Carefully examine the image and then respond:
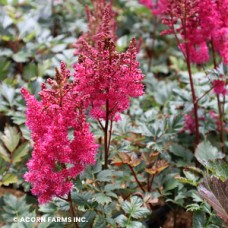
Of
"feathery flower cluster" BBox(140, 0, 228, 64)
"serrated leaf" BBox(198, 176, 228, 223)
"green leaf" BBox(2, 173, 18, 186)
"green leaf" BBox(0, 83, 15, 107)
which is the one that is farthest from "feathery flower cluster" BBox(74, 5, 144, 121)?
"green leaf" BBox(0, 83, 15, 107)

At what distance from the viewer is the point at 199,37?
2344mm

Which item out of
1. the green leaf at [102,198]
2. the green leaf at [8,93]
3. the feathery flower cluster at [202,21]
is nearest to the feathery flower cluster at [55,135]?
the green leaf at [102,198]

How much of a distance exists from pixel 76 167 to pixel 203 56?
3.81 feet

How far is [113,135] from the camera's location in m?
2.42

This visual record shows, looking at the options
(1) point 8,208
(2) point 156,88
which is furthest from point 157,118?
(1) point 8,208

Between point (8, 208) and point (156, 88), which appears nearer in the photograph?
point (8, 208)

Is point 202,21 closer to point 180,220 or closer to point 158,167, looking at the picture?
point 158,167

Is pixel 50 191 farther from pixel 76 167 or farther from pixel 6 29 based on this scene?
pixel 6 29

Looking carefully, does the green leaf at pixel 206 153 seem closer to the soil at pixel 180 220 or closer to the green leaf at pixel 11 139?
the soil at pixel 180 220

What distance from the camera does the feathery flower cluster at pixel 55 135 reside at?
1.60 meters

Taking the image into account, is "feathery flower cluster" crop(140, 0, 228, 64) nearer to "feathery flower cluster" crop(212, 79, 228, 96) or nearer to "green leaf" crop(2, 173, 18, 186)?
"feathery flower cluster" crop(212, 79, 228, 96)

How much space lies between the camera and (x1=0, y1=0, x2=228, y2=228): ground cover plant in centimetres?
167

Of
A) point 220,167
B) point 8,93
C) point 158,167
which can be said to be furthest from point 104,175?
point 8,93

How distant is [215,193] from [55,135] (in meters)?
0.77
